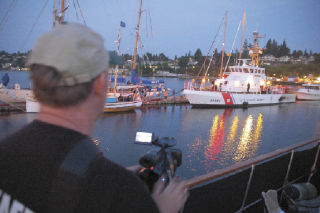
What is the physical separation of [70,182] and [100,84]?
0.34m

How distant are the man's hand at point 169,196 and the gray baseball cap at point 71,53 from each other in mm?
525

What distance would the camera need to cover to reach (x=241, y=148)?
1191 cm

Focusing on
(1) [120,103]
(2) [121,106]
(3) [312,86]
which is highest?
(3) [312,86]

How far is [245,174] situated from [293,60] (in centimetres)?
16539

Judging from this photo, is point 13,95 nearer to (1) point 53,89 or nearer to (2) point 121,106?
(2) point 121,106

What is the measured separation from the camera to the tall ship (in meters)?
24.4

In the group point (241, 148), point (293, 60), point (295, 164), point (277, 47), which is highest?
point (277, 47)

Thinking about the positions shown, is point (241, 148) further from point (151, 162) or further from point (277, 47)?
point (277, 47)

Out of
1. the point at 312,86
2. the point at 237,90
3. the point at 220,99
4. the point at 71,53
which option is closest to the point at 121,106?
the point at 220,99

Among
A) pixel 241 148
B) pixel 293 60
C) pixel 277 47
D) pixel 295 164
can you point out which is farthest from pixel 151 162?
pixel 277 47

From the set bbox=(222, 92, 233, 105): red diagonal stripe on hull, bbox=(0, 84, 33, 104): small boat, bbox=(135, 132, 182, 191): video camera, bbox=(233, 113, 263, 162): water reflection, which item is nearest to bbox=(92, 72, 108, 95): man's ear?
bbox=(135, 132, 182, 191): video camera

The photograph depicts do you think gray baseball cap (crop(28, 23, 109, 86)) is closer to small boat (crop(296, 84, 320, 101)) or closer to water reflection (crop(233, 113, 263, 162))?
water reflection (crop(233, 113, 263, 162))

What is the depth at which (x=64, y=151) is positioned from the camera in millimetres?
625

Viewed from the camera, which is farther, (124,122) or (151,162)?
(124,122)
